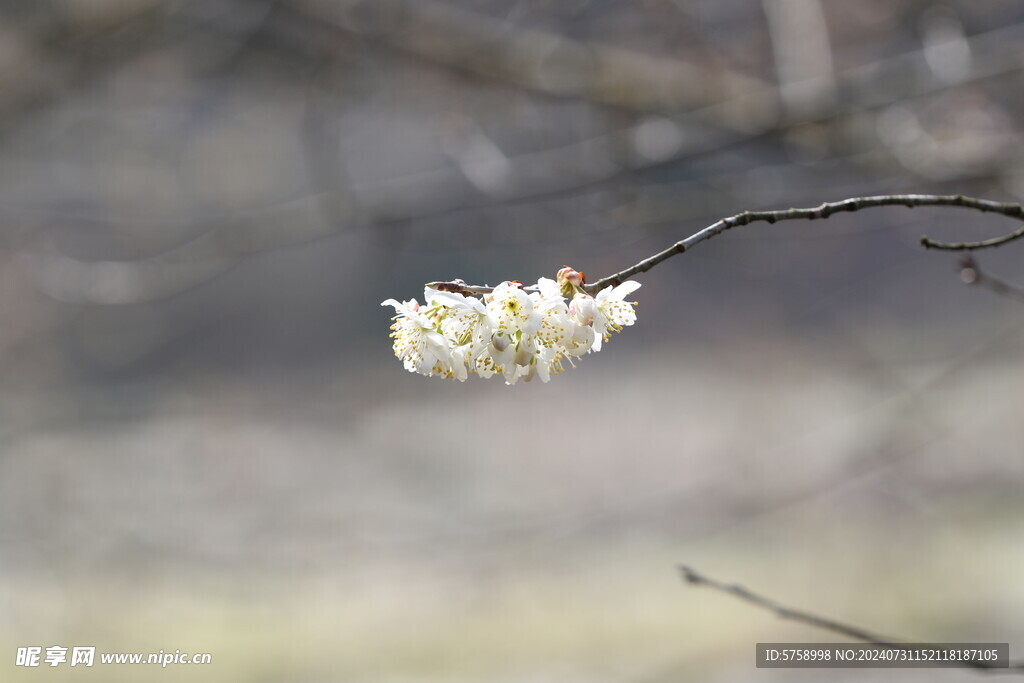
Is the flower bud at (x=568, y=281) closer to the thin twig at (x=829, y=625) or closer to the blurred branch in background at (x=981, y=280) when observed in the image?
the thin twig at (x=829, y=625)

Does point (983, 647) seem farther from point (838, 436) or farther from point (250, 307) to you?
point (250, 307)

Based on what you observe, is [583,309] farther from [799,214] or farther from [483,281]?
[483,281]

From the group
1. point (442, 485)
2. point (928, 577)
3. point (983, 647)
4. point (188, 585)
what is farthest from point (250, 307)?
point (983, 647)

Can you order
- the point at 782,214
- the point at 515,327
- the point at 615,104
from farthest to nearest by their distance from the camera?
the point at 615,104
the point at 515,327
the point at 782,214

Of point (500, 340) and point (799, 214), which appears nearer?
point (799, 214)

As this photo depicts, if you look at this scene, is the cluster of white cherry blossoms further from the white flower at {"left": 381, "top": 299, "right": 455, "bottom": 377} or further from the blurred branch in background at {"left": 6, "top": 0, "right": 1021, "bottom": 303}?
the blurred branch in background at {"left": 6, "top": 0, "right": 1021, "bottom": 303}

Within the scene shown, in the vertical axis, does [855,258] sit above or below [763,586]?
above

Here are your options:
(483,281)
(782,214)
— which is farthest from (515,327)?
(483,281)

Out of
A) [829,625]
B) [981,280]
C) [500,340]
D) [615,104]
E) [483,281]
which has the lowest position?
[829,625]
